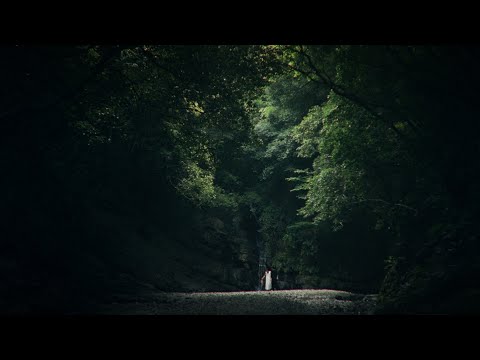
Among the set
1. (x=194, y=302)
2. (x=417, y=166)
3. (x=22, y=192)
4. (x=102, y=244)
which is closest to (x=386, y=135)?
(x=417, y=166)

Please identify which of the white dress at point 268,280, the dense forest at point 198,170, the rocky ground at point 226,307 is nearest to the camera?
the rocky ground at point 226,307

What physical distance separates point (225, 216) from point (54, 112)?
1571 cm

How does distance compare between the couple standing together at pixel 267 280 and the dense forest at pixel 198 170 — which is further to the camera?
the couple standing together at pixel 267 280

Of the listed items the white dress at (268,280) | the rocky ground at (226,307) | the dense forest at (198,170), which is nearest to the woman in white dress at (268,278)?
the white dress at (268,280)

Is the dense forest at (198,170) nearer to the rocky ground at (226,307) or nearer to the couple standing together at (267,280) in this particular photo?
the rocky ground at (226,307)

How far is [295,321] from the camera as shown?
429 cm

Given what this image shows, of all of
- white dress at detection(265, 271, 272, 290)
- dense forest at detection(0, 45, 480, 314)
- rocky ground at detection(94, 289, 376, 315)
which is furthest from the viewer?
white dress at detection(265, 271, 272, 290)

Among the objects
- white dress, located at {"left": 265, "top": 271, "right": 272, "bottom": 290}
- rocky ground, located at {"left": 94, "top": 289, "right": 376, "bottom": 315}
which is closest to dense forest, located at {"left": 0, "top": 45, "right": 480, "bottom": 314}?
rocky ground, located at {"left": 94, "top": 289, "right": 376, "bottom": 315}

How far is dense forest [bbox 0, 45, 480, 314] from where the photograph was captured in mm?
11125

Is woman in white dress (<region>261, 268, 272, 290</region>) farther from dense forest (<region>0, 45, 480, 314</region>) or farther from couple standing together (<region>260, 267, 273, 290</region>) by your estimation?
dense forest (<region>0, 45, 480, 314</region>)

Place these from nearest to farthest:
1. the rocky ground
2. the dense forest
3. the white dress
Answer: the rocky ground, the dense forest, the white dress

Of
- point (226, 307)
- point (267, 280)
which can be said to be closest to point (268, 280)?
point (267, 280)

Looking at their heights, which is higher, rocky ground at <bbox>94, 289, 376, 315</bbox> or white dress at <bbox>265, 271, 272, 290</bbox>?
white dress at <bbox>265, 271, 272, 290</bbox>

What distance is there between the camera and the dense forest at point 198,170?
11125 millimetres
